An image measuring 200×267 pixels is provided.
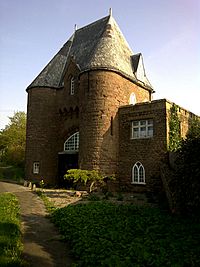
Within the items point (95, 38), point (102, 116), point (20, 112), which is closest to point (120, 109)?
point (102, 116)

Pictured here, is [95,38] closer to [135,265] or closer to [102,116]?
[102,116]

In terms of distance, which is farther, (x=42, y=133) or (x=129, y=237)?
(x=42, y=133)

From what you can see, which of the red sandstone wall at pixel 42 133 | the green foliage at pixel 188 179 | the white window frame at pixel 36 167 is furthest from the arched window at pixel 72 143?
the green foliage at pixel 188 179

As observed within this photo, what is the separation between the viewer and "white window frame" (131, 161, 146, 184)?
1950 cm

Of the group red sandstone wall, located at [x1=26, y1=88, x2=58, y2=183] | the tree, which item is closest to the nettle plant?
red sandstone wall, located at [x1=26, y1=88, x2=58, y2=183]

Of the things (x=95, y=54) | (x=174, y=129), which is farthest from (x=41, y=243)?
(x=95, y=54)

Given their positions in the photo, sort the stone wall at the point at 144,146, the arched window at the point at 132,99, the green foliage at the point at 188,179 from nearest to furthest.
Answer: the green foliage at the point at 188,179 < the stone wall at the point at 144,146 < the arched window at the point at 132,99

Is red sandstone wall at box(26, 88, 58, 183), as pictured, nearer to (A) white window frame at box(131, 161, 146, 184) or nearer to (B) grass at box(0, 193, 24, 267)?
(A) white window frame at box(131, 161, 146, 184)

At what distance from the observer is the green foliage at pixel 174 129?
1894cm

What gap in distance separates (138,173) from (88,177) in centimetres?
420

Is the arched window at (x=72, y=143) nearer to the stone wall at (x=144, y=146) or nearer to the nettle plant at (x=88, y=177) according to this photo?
the stone wall at (x=144, y=146)

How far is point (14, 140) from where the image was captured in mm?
39375

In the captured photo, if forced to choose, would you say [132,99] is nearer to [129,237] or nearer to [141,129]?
[141,129]

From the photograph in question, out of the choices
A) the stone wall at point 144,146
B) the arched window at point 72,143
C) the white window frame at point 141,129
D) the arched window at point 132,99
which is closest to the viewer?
the stone wall at point 144,146
